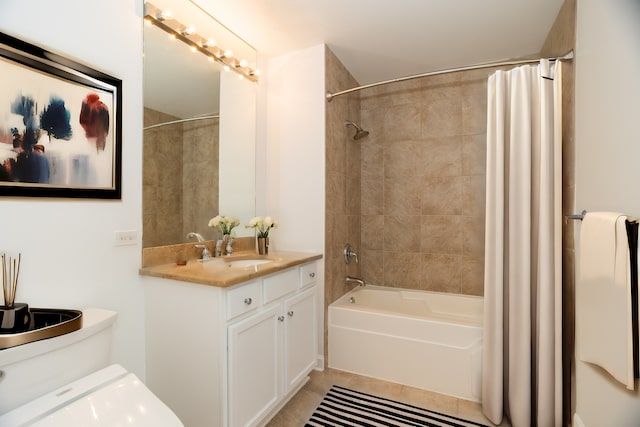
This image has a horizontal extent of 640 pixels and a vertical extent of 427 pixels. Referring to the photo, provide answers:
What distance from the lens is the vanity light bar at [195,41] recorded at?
1.70 meters

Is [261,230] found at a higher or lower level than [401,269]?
higher

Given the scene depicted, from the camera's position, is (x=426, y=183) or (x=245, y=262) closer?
(x=245, y=262)

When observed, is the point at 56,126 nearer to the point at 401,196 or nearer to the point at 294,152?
the point at 294,152

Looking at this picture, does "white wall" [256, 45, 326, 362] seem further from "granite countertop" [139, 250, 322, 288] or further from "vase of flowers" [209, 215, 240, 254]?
"granite countertop" [139, 250, 322, 288]

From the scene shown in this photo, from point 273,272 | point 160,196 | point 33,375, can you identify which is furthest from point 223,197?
point 33,375

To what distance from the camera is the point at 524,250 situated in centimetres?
176

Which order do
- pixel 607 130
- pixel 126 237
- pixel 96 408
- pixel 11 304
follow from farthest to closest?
pixel 126 237
pixel 607 130
pixel 11 304
pixel 96 408

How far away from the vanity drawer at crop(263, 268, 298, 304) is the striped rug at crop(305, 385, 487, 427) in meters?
0.77

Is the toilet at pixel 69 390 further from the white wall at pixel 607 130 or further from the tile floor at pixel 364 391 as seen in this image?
the white wall at pixel 607 130

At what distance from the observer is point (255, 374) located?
162 cm

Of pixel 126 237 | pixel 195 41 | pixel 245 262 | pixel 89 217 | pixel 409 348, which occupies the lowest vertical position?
pixel 409 348

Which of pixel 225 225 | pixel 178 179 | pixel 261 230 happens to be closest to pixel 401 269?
pixel 261 230

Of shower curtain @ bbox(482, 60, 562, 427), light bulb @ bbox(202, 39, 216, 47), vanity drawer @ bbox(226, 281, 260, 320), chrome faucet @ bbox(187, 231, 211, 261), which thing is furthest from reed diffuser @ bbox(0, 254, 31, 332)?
shower curtain @ bbox(482, 60, 562, 427)

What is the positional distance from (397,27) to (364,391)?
2.58 metres
